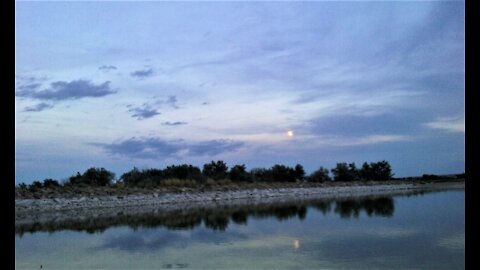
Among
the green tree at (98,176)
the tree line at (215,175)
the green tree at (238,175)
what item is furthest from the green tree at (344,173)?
the green tree at (98,176)

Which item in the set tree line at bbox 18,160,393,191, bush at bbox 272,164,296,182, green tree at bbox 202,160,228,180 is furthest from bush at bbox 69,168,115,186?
bush at bbox 272,164,296,182

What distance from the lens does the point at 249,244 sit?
903 cm

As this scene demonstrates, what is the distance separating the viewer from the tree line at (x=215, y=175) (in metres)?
27.2

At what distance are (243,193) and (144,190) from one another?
7390 mm

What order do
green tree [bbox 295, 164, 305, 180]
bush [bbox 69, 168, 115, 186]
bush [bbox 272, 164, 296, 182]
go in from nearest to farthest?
1. bush [bbox 69, 168, 115, 186]
2. bush [bbox 272, 164, 296, 182]
3. green tree [bbox 295, 164, 305, 180]

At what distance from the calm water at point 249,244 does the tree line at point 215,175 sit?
32.0 ft

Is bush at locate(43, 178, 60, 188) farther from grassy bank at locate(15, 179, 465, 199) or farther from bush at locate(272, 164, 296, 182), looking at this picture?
bush at locate(272, 164, 296, 182)

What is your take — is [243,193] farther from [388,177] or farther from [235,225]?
[388,177]

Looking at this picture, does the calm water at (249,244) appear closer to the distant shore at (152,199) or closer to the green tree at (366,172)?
the distant shore at (152,199)

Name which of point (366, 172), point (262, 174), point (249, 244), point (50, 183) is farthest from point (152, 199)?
point (366, 172)

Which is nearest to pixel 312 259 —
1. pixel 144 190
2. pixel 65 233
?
pixel 65 233

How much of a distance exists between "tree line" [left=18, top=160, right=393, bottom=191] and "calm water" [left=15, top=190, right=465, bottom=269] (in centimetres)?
976

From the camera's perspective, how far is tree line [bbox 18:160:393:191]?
27.2 meters
